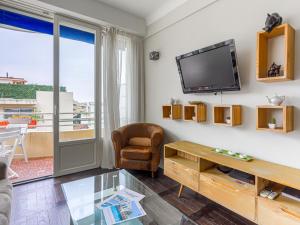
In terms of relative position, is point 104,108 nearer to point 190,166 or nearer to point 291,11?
point 190,166

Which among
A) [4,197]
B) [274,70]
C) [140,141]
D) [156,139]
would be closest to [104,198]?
[4,197]

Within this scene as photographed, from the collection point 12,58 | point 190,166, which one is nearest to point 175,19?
point 190,166

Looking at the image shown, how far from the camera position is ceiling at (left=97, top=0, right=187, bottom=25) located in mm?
2812

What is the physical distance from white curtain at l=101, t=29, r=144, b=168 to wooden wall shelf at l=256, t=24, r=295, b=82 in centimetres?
220

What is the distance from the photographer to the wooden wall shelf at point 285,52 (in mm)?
1489

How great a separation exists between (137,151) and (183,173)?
31.9 inches

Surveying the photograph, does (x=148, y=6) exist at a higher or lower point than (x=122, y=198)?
higher

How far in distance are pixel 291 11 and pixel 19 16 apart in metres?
3.41

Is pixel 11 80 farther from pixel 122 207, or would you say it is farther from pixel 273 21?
pixel 273 21

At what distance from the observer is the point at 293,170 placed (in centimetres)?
156

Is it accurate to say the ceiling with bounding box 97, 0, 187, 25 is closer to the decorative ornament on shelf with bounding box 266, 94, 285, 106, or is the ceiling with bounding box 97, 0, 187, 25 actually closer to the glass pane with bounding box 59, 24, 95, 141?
the glass pane with bounding box 59, 24, 95, 141

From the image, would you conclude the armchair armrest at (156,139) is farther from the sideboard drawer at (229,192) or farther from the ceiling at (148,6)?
the ceiling at (148,6)

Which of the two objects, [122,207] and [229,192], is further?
[229,192]

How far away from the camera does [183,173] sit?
7.07 ft
